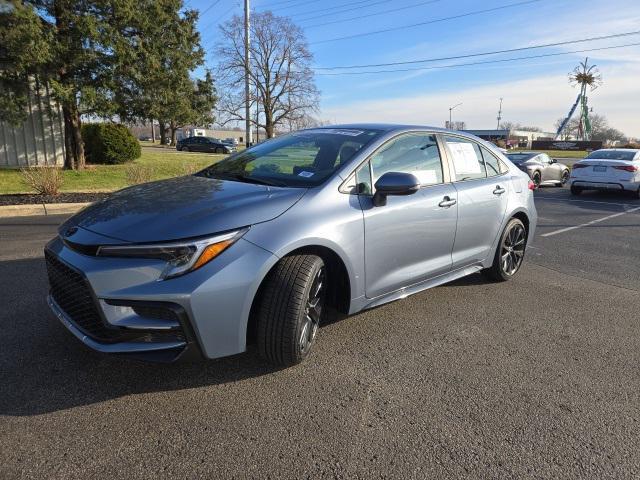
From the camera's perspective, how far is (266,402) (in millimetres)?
2723

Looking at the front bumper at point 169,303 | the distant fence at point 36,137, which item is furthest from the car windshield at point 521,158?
the front bumper at point 169,303

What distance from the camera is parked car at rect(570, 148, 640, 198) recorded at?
1334 cm

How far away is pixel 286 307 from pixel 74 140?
14597 mm

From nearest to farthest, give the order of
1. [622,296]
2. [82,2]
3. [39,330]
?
[39,330]
[622,296]
[82,2]

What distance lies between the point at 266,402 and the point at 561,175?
18254mm

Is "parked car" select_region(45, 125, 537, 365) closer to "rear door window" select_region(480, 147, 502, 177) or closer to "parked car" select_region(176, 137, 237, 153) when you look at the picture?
"rear door window" select_region(480, 147, 502, 177)

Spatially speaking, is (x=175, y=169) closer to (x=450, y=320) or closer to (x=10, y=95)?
(x=10, y=95)

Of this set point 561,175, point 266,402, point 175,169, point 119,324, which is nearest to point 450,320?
point 266,402

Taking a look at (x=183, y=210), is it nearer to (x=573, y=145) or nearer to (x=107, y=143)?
(x=107, y=143)

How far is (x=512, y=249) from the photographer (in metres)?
5.10

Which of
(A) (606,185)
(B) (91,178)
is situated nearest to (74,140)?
(B) (91,178)

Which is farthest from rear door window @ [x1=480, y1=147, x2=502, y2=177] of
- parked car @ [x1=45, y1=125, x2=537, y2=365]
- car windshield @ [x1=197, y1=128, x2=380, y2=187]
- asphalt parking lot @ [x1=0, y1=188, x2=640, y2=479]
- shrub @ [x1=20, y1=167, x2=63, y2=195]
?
shrub @ [x1=20, y1=167, x2=63, y2=195]

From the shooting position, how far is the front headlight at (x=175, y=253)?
2.52 metres

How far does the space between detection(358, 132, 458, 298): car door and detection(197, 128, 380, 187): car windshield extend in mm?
261
